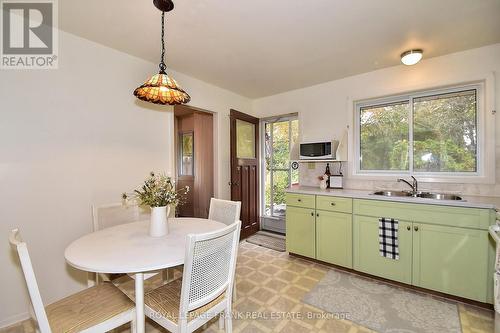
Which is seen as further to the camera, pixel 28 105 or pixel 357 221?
pixel 357 221

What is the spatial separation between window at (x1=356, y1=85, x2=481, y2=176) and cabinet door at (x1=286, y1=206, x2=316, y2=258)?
100 centimetres

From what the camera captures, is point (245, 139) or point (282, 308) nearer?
point (282, 308)

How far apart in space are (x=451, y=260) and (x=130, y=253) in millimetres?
2636

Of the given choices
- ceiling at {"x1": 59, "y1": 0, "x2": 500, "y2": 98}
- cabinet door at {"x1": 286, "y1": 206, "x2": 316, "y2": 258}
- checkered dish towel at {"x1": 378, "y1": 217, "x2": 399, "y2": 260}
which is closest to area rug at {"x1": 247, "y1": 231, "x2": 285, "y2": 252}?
cabinet door at {"x1": 286, "y1": 206, "x2": 316, "y2": 258}

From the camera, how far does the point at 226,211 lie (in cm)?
227

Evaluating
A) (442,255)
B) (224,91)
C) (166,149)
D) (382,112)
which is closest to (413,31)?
(382,112)

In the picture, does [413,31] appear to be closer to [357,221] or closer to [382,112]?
[382,112]

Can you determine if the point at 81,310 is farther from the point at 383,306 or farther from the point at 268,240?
the point at 268,240

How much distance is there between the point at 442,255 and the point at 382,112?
180 centimetres

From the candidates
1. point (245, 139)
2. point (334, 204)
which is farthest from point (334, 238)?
point (245, 139)

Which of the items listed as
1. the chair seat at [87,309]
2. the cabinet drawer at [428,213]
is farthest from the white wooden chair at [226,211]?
the cabinet drawer at [428,213]

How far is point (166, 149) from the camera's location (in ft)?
9.25

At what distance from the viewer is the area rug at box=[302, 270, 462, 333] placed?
177 cm

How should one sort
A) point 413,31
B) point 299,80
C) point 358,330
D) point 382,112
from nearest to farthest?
point 358,330 → point 413,31 → point 382,112 → point 299,80
